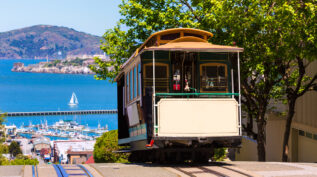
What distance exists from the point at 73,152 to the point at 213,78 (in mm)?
101053

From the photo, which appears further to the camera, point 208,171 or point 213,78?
point 213,78

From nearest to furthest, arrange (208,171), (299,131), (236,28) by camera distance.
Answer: (208,171) → (236,28) → (299,131)

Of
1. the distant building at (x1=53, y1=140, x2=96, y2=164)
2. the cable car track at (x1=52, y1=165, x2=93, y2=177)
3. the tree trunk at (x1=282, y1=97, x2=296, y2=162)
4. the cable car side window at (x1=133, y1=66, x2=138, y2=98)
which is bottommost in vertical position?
the distant building at (x1=53, y1=140, x2=96, y2=164)

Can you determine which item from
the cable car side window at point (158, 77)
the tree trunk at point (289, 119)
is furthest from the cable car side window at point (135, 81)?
the tree trunk at point (289, 119)

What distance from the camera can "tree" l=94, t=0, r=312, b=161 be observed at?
2045cm

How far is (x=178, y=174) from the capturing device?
495 inches

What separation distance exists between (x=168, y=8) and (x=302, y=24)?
776cm

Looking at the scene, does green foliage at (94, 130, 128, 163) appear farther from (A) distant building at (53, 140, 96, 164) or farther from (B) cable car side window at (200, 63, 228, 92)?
(A) distant building at (53, 140, 96, 164)

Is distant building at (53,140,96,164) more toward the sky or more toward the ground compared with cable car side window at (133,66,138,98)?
more toward the ground

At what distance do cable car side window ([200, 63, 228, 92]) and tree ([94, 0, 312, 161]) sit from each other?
3863 millimetres

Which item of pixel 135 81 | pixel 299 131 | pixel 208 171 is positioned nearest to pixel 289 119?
pixel 299 131

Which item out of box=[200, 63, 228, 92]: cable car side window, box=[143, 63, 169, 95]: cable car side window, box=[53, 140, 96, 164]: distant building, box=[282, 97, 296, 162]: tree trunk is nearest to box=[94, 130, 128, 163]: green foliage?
box=[282, 97, 296, 162]: tree trunk

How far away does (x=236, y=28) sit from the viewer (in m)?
20.9

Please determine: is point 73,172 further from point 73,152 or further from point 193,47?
point 73,152
